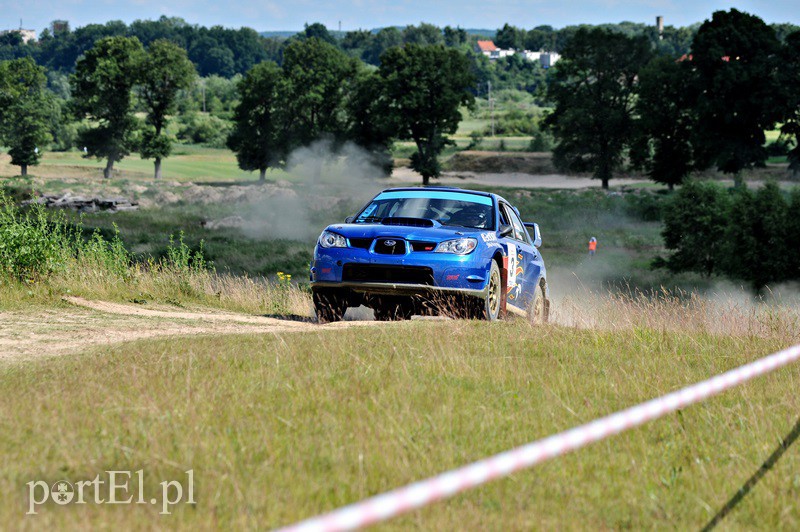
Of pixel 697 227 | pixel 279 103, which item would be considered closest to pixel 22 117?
pixel 279 103

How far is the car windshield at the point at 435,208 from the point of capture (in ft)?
43.7

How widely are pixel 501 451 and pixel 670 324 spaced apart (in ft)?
22.7

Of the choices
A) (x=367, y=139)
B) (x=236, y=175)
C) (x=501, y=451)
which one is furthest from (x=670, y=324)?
(x=236, y=175)

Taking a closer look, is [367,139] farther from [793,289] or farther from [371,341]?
[371,341]

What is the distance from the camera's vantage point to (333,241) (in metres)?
12.4

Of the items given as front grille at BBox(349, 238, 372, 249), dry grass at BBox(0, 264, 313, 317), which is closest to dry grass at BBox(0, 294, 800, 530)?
front grille at BBox(349, 238, 372, 249)

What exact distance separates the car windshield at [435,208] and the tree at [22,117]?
90.7 m

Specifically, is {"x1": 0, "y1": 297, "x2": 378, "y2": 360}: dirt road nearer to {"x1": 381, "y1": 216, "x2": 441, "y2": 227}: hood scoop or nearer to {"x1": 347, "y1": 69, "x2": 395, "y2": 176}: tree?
{"x1": 381, "y1": 216, "x2": 441, "y2": 227}: hood scoop

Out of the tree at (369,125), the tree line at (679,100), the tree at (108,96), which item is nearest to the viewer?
the tree line at (679,100)

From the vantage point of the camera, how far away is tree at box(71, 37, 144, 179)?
316 feet

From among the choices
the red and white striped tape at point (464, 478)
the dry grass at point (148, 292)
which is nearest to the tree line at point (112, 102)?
the dry grass at point (148, 292)

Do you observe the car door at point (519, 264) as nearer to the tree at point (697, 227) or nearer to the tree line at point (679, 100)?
the tree at point (697, 227)

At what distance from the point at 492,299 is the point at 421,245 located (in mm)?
1175

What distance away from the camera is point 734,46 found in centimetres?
7588
